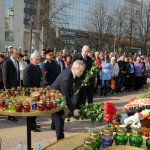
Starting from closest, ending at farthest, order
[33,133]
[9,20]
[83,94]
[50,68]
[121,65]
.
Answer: [33,133]
[50,68]
[83,94]
[121,65]
[9,20]

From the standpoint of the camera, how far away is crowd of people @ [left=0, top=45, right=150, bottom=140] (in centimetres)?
459

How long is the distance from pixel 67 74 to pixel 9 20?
1652 inches

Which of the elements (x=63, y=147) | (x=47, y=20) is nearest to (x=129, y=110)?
(x=63, y=147)

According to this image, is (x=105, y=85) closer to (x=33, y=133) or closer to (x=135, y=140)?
(x=33, y=133)

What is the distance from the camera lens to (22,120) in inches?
286

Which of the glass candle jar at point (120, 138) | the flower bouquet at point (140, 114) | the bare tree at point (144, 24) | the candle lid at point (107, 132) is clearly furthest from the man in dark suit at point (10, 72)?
the bare tree at point (144, 24)

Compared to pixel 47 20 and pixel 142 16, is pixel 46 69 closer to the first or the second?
pixel 47 20

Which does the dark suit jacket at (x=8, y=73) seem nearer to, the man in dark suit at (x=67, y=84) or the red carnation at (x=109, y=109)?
the man in dark suit at (x=67, y=84)

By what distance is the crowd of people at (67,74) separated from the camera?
181 inches

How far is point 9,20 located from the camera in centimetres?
4425

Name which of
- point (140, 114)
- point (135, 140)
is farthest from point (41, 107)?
point (135, 140)

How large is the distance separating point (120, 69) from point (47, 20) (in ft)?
24.2

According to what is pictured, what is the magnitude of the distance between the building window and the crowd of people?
3155cm

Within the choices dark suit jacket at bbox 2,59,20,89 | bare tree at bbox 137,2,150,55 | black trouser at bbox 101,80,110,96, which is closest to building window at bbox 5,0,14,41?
bare tree at bbox 137,2,150,55
